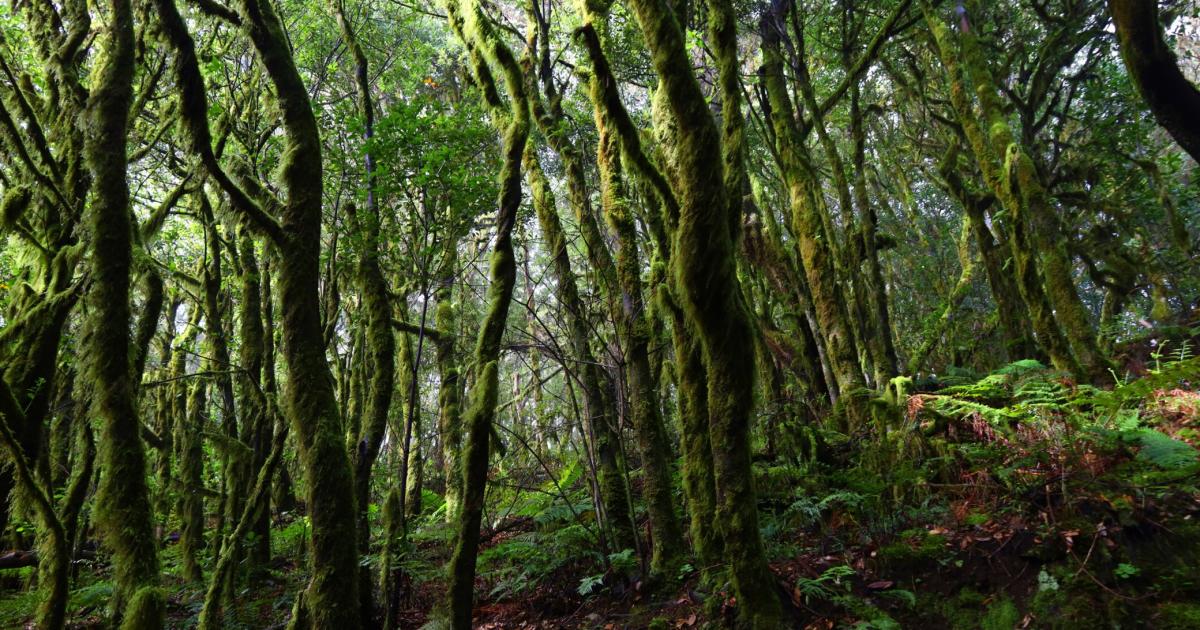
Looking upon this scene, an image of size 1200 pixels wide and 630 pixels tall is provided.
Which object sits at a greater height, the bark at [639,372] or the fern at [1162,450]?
the bark at [639,372]

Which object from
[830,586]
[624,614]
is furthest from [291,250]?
[830,586]

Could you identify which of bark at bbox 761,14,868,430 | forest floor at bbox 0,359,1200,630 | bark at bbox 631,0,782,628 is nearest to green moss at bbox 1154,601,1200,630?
forest floor at bbox 0,359,1200,630

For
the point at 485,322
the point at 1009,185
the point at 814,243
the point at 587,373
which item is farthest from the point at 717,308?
the point at 1009,185

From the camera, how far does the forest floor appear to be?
385 centimetres

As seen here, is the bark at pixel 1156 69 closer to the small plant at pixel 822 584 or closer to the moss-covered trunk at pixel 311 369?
the small plant at pixel 822 584

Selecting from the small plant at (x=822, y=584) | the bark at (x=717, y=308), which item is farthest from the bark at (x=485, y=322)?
the small plant at (x=822, y=584)

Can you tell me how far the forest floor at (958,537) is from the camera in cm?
385

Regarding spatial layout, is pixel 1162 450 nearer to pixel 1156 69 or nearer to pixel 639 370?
pixel 639 370

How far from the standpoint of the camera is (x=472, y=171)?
676cm

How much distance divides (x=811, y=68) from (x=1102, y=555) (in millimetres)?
12287

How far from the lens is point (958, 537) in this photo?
184 inches

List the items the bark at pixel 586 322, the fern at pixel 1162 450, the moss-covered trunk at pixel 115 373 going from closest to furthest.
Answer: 1. the moss-covered trunk at pixel 115 373
2. the fern at pixel 1162 450
3. the bark at pixel 586 322

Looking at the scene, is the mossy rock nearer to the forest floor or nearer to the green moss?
the forest floor

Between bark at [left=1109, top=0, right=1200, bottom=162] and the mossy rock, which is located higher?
bark at [left=1109, top=0, right=1200, bottom=162]
